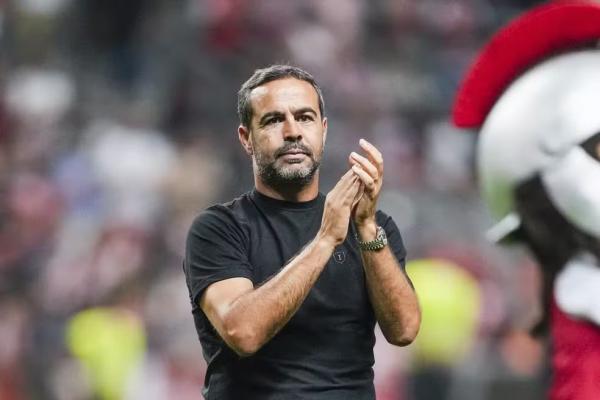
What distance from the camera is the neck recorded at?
11.3 feet

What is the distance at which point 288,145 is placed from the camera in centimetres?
333

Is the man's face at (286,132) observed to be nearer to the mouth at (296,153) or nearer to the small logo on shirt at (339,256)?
the mouth at (296,153)

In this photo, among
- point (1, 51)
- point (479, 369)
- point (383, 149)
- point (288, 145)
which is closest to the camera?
point (288, 145)

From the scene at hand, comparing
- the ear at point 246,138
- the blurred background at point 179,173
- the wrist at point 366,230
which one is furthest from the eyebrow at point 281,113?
the blurred background at point 179,173

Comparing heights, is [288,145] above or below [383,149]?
below

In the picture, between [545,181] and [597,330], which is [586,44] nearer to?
[545,181]

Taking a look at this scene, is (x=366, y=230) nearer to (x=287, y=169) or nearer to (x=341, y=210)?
(x=341, y=210)

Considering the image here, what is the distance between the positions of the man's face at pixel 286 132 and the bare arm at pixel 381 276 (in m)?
0.18

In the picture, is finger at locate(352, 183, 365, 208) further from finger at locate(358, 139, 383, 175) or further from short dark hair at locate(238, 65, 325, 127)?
short dark hair at locate(238, 65, 325, 127)

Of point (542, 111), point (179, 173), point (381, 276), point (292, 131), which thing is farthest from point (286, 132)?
point (179, 173)

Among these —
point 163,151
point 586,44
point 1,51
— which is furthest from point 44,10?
point 586,44

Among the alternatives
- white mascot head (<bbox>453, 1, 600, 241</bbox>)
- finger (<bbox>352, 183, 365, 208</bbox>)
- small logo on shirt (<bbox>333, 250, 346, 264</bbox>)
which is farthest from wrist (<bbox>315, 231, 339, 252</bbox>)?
white mascot head (<bbox>453, 1, 600, 241</bbox>)

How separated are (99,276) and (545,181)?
445cm

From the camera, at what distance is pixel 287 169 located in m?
3.34
